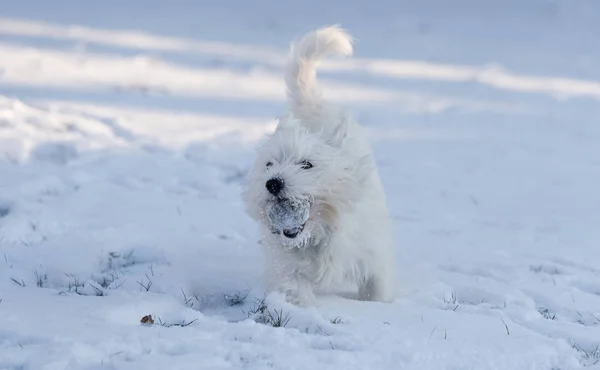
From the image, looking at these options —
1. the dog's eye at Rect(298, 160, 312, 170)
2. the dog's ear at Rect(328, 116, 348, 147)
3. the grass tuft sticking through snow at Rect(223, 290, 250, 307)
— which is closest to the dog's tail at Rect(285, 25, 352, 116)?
the dog's ear at Rect(328, 116, 348, 147)

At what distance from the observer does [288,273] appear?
12.8ft

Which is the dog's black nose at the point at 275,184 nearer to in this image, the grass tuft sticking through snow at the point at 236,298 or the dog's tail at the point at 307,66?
the grass tuft sticking through snow at the point at 236,298

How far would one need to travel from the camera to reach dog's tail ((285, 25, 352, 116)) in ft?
14.1

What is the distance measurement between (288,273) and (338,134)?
0.64m

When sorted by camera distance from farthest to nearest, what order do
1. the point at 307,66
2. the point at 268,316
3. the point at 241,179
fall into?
the point at 241,179
the point at 307,66
the point at 268,316

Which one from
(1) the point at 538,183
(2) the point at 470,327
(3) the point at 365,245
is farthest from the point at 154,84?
(2) the point at 470,327

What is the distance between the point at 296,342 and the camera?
2.99m

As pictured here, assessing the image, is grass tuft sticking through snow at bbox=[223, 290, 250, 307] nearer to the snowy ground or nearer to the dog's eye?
the snowy ground

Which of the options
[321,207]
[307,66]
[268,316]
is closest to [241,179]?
[307,66]

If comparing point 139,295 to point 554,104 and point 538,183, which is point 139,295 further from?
point 554,104

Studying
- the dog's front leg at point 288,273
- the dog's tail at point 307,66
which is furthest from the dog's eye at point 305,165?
the dog's tail at point 307,66

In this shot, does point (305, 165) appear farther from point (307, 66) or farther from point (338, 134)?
point (307, 66)

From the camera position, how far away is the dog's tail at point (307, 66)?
170 inches

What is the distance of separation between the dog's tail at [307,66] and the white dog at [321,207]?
0.01 meters
